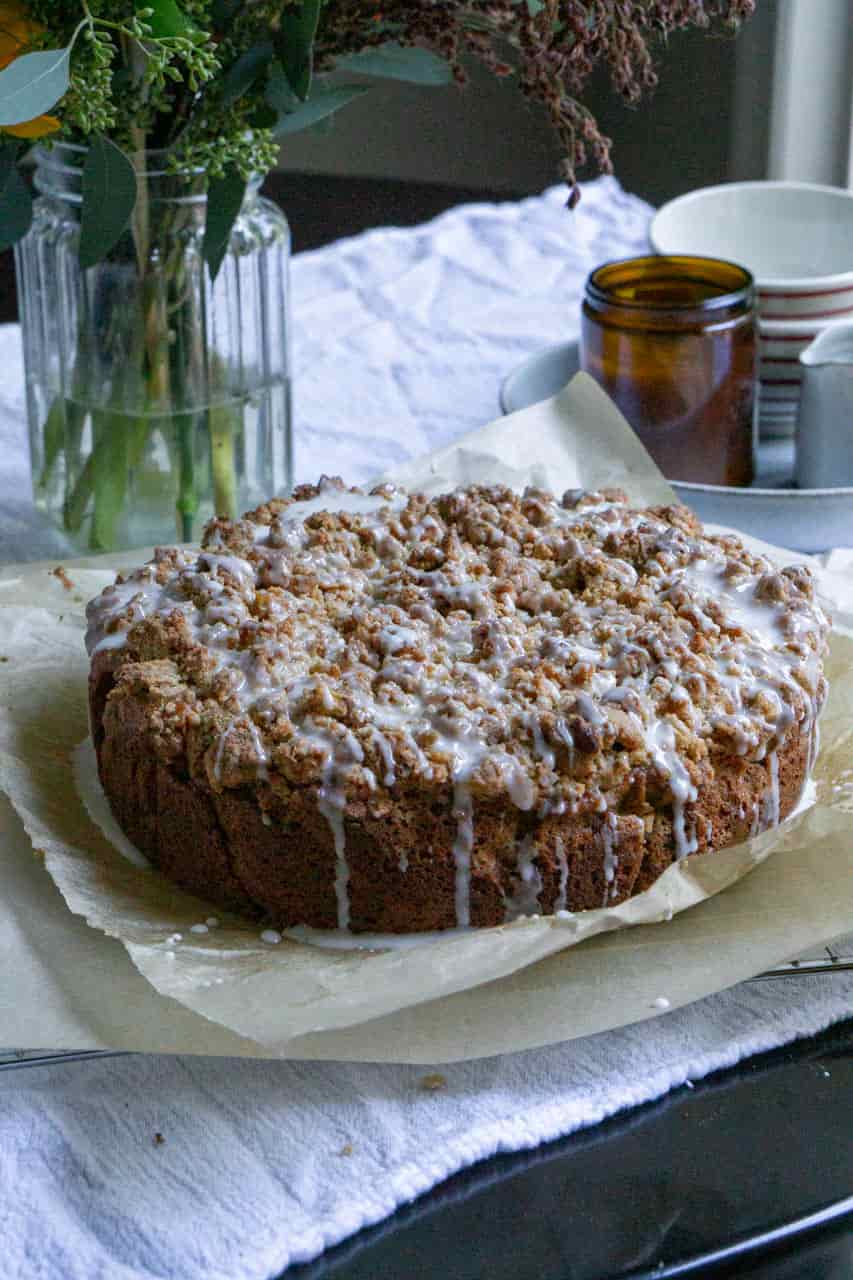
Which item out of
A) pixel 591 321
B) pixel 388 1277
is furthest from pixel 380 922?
pixel 591 321

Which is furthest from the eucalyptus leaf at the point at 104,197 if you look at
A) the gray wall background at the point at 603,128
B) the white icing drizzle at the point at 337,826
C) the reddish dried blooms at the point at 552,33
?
the gray wall background at the point at 603,128

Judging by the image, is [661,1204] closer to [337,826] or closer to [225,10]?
[337,826]

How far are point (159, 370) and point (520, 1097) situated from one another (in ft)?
2.79

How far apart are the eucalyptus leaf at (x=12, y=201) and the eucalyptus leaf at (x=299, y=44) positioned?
25 cm

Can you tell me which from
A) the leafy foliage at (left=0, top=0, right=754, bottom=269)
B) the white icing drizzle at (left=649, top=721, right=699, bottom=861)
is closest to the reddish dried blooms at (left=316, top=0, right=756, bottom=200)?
the leafy foliage at (left=0, top=0, right=754, bottom=269)

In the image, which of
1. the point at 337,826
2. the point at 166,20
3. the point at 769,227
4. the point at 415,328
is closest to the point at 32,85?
the point at 166,20

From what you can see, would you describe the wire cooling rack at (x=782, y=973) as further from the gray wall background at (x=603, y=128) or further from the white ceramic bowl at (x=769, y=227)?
the gray wall background at (x=603, y=128)

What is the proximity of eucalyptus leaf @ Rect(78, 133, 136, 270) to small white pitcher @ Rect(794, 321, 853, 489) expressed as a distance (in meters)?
0.77

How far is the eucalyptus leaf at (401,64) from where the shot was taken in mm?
1580

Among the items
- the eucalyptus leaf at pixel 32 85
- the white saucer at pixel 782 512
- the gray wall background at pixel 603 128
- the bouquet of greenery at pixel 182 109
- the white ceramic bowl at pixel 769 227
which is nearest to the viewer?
the eucalyptus leaf at pixel 32 85

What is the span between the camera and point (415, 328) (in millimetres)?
2264

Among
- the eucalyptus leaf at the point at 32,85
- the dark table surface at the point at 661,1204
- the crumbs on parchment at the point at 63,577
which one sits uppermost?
the eucalyptus leaf at the point at 32,85

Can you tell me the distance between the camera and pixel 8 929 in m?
1.16

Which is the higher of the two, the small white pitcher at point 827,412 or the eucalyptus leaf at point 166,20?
the eucalyptus leaf at point 166,20
